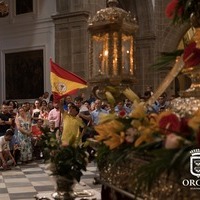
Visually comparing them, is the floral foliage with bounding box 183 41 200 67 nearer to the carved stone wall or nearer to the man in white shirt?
the man in white shirt

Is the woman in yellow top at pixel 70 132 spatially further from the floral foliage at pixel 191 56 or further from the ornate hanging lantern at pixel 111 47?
the floral foliage at pixel 191 56

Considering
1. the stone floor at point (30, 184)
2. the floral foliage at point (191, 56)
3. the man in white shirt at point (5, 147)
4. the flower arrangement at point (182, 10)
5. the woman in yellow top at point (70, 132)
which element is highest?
the flower arrangement at point (182, 10)

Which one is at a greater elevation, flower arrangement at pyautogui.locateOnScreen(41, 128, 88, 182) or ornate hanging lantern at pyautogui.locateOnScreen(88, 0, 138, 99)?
ornate hanging lantern at pyautogui.locateOnScreen(88, 0, 138, 99)

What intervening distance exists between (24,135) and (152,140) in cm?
846

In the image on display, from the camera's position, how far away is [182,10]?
2.61 meters

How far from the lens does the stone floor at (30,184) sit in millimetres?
6324

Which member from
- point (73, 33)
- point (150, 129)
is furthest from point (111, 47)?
point (73, 33)

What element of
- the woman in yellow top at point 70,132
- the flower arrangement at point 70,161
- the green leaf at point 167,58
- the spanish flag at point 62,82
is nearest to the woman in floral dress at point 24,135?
the spanish flag at point 62,82

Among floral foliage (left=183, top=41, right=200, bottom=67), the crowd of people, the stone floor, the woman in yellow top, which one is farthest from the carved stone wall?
floral foliage (left=183, top=41, right=200, bottom=67)

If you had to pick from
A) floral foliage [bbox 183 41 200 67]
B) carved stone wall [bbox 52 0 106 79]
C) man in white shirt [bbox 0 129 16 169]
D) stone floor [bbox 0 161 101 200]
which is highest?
carved stone wall [bbox 52 0 106 79]

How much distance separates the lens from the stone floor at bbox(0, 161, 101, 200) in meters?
6.32

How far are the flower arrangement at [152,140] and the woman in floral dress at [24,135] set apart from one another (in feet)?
25.4

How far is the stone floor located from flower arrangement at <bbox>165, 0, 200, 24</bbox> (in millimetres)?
3100

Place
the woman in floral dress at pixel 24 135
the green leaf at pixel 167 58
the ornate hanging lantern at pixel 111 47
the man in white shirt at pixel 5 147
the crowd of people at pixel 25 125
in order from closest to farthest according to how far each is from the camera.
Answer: the green leaf at pixel 167 58 < the ornate hanging lantern at pixel 111 47 < the man in white shirt at pixel 5 147 < the crowd of people at pixel 25 125 < the woman in floral dress at pixel 24 135
